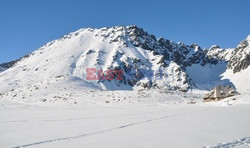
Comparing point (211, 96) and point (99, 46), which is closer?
point (211, 96)

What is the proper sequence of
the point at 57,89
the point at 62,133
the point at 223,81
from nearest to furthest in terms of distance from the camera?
1. the point at 62,133
2. the point at 57,89
3. the point at 223,81

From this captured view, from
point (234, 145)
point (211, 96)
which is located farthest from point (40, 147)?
point (211, 96)

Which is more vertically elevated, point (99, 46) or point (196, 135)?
point (99, 46)

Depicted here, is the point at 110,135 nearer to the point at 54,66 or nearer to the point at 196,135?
the point at 196,135

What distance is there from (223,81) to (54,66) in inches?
4894

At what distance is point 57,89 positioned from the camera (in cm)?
6819

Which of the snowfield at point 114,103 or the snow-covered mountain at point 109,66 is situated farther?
the snow-covered mountain at point 109,66

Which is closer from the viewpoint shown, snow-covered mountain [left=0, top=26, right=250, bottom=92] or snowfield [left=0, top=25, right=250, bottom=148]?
snowfield [left=0, top=25, right=250, bottom=148]

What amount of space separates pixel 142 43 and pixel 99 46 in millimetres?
37415

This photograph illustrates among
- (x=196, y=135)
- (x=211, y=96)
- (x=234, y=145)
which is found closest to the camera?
(x=234, y=145)

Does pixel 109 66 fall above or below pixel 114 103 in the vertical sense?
above

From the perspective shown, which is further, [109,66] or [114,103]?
[109,66]

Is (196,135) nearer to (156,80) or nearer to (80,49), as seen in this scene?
(156,80)

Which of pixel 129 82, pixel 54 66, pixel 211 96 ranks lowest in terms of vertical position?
pixel 211 96
